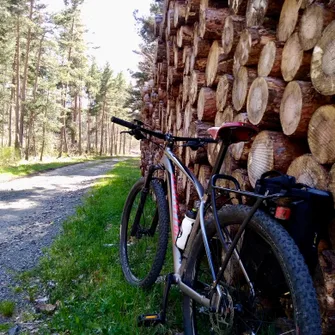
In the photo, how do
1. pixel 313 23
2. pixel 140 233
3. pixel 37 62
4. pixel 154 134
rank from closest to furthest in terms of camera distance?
pixel 313 23, pixel 154 134, pixel 140 233, pixel 37 62

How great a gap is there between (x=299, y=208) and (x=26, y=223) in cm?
569

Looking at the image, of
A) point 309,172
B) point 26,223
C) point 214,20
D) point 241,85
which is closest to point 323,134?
point 309,172

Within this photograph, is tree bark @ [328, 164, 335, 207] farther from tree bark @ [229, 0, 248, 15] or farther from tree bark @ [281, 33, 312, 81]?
tree bark @ [229, 0, 248, 15]

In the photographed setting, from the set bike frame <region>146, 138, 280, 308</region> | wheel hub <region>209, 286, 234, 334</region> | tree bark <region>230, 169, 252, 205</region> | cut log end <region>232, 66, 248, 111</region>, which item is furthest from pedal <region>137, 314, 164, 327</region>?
cut log end <region>232, 66, 248, 111</region>

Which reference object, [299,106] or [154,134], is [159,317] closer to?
[154,134]

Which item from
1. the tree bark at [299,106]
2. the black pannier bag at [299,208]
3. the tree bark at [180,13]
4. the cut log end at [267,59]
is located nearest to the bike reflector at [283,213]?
the black pannier bag at [299,208]

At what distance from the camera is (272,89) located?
6.70 feet

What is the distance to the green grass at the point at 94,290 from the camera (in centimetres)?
254

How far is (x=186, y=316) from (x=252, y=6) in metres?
2.17

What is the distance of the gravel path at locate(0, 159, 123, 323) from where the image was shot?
12.9 feet

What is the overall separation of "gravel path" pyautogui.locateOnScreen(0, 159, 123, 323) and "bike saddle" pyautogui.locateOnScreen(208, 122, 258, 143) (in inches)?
96.9

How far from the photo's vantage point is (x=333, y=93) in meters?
1.55

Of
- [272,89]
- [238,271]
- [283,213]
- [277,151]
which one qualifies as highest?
[272,89]

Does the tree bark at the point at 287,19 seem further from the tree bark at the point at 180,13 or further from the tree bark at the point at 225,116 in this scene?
the tree bark at the point at 180,13
